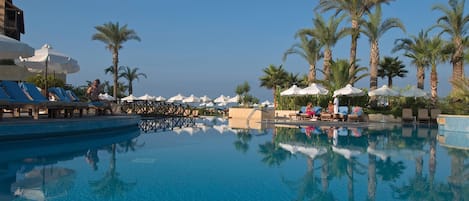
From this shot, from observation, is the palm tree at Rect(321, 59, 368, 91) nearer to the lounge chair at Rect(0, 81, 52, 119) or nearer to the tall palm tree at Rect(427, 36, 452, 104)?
the tall palm tree at Rect(427, 36, 452, 104)

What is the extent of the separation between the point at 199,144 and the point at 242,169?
3.95 m

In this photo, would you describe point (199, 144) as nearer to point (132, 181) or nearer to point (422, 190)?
point (132, 181)

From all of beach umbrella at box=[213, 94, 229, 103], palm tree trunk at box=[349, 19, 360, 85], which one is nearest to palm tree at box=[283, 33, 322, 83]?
palm tree trunk at box=[349, 19, 360, 85]

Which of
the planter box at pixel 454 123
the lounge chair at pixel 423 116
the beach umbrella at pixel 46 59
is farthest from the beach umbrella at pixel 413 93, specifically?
the beach umbrella at pixel 46 59

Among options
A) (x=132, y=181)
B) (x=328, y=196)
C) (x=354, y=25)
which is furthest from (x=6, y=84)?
(x=354, y=25)

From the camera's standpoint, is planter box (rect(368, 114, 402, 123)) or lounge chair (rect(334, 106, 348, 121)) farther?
planter box (rect(368, 114, 402, 123))

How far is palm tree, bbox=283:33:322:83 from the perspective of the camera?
28.6 meters

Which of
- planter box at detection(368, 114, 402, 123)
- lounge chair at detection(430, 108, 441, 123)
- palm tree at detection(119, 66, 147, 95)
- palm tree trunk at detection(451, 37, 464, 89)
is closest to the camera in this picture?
lounge chair at detection(430, 108, 441, 123)

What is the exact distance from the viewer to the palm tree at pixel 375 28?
24547mm

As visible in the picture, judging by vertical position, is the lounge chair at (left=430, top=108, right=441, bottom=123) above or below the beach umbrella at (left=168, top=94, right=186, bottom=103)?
below

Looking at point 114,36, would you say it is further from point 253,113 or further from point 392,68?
point 392,68

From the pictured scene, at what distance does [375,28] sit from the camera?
2461 cm

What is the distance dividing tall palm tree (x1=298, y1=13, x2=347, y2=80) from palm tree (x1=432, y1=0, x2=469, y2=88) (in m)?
6.58

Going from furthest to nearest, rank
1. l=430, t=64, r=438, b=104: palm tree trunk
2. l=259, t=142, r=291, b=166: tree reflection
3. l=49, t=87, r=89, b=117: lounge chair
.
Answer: l=430, t=64, r=438, b=104: palm tree trunk
l=49, t=87, r=89, b=117: lounge chair
l=259, t=142, r=291, b=166: tree reflection
